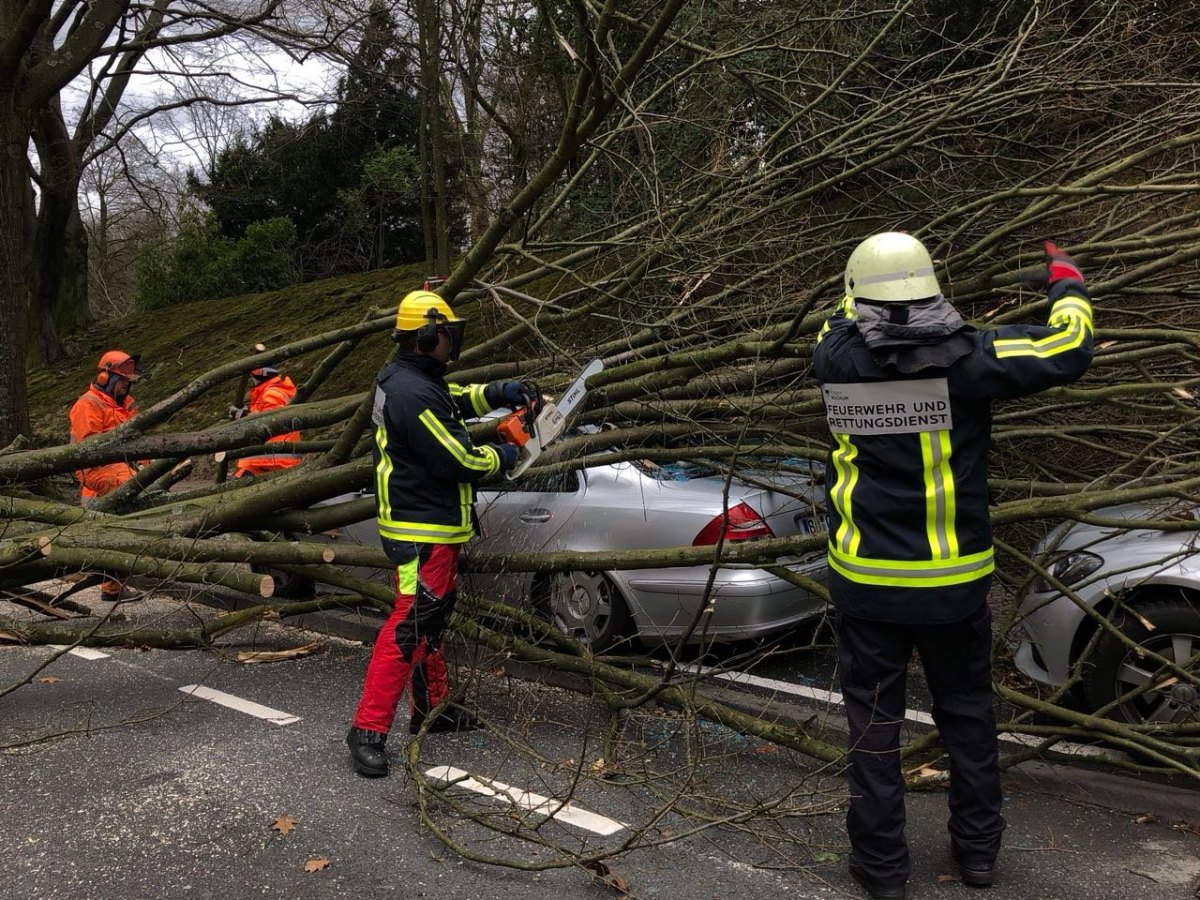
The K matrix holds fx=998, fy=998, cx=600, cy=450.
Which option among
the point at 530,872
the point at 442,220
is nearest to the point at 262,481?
the point at 530,872

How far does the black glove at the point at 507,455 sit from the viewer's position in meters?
4.16

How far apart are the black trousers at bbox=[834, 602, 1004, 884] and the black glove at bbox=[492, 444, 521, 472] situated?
1.66 m

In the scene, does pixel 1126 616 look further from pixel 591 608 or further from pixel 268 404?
pixel 268 404

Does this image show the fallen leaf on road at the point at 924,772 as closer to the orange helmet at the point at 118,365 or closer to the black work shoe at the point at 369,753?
the black work shoe at the point at 369,753

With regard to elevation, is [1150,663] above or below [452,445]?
below

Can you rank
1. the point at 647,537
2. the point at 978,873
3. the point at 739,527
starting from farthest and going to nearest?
the point at 647,537, the point at 739,527, the point at 978,873

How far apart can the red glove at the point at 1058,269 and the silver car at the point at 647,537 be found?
1711 millimetres

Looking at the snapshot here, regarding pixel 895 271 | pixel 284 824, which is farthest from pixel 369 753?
pixel 895 271

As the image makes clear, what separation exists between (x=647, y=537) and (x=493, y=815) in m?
2.07

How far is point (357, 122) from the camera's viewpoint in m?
19.1

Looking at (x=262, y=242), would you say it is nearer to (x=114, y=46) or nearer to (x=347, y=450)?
(x=114, y=46)

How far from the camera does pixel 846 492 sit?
304 cm

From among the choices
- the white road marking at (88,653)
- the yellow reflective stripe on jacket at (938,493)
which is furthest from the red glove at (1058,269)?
the white road marking at (88,653)

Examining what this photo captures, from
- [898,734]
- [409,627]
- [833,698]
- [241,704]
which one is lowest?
[833,698]
